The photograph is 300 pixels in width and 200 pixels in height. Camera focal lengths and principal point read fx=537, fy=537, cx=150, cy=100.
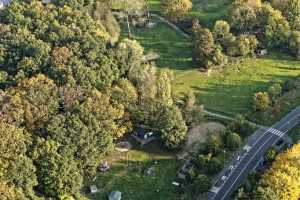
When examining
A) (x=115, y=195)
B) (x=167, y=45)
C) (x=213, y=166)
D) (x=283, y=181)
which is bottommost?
(x=115, y=195)

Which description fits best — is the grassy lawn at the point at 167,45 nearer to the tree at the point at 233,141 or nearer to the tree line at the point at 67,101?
the tree line at the point at 67,101

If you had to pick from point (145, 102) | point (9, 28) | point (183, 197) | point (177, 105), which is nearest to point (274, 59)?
point (177, 105)

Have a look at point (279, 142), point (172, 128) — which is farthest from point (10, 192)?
point (279, 142)

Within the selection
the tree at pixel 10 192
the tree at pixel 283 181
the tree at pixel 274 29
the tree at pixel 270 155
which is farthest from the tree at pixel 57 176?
the tree at pixel 274 29

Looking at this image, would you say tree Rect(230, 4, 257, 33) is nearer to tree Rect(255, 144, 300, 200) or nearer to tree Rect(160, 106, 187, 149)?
tree Rect(160, 106, 187, 149)

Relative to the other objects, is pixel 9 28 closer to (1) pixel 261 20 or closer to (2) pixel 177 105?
(2) pixel 177 105

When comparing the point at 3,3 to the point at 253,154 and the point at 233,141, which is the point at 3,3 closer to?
the point at 233,141

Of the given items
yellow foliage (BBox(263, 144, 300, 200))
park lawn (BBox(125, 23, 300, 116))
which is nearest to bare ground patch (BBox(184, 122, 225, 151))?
park lawn (BBox(125, 23, 300, 116))
